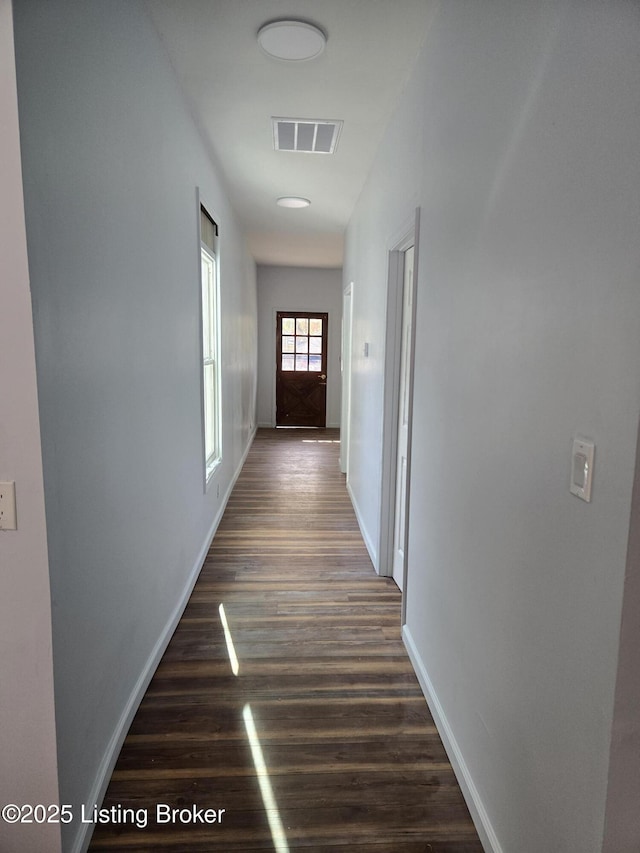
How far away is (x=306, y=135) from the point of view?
3283 mm

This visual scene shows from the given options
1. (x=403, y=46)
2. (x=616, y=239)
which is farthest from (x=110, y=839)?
(x=403, y=46)

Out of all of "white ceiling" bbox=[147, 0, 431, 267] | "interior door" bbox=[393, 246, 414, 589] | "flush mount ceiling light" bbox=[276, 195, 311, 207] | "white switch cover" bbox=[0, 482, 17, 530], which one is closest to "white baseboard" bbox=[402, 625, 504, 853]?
"interior door" bbox=[393, 246, 414, 589]

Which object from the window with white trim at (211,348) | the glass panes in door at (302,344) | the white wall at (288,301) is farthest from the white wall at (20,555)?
the glass panes in door at (302,344)

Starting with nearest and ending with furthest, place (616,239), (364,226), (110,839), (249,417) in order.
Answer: (616,239)
(110,839)
(364,226)
(249,417)

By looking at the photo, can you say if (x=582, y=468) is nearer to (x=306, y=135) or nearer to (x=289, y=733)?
(x=289, y=733)

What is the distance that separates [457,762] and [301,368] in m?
7.74

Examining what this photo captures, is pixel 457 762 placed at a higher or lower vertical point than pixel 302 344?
lower

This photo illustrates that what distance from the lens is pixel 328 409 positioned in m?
9.24

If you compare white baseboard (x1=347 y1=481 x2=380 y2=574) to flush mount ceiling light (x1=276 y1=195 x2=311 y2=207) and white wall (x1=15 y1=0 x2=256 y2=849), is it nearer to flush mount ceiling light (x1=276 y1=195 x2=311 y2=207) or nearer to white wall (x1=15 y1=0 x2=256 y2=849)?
white wall (x1=15 y1=0 x2=256 y2=849)

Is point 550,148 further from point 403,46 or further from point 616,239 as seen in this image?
point 403,46

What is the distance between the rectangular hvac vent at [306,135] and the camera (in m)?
3.10

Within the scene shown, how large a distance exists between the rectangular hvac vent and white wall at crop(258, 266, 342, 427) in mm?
5387

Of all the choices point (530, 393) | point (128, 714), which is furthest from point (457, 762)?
point (530, 393)

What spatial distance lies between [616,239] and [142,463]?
1.73 m
